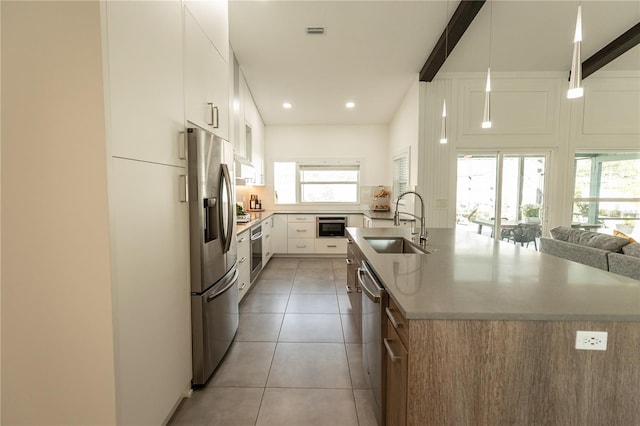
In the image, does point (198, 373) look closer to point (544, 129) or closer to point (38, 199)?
point (38, 199)

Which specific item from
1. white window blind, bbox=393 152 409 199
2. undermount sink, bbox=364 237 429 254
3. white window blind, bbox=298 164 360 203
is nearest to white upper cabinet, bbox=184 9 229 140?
undermount sink, bbox=364 237 429 254

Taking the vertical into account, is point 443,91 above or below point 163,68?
above

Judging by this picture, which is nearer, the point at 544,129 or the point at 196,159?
the point at 196,159

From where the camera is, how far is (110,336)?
1.23m

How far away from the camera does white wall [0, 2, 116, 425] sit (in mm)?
1153

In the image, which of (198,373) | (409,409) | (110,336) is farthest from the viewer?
(198,373)

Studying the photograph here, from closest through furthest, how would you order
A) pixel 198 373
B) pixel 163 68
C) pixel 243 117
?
pixel 163 68 < pixel 198 373 < pixel 243 117

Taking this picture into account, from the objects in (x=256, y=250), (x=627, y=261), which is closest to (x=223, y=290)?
(x=256, y=250)

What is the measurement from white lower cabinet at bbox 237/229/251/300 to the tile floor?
0.20 meters

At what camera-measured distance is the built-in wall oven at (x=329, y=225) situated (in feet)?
19.0

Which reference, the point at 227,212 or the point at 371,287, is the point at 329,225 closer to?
the point at 227,212

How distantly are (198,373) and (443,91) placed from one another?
444cm

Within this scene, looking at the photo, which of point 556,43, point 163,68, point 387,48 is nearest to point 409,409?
point 163,68

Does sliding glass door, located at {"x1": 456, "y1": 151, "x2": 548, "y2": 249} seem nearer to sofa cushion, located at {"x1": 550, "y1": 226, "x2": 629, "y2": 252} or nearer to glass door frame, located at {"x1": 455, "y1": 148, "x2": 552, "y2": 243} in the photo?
glass door frame, located at {"x1": 455, "y1": 148, "x2": 552, "y2": 243}
